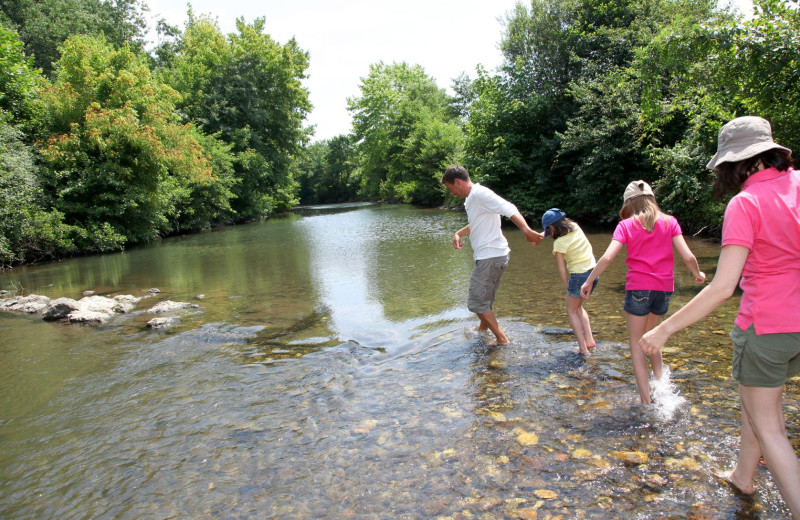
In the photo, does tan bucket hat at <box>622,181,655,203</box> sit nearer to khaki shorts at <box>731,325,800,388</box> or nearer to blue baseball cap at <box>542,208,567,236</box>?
blue baseball cap at <box>542,208,567,236</box>

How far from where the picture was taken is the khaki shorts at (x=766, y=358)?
7.79ft

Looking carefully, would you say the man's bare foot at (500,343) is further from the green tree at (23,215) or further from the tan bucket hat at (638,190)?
the green tree at (23,215)

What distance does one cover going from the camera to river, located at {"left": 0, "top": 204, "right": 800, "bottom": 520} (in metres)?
3.20

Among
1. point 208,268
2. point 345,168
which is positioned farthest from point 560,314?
point 345,168


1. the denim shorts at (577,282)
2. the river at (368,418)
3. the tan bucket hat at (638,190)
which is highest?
the tan bucket hat at (638,190)

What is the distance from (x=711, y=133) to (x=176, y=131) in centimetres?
2475

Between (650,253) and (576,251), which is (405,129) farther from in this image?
(650,253)

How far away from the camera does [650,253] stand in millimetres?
4082

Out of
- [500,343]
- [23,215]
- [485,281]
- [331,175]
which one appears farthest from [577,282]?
[331,175]

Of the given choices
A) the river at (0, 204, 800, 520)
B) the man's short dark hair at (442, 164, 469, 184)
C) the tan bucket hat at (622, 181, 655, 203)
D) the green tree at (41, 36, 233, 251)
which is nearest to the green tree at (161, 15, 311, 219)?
the green tree at (41, 36, 233, 251)

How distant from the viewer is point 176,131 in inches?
1029

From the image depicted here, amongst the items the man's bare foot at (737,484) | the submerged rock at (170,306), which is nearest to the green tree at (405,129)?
the submerged rock at (170,306)

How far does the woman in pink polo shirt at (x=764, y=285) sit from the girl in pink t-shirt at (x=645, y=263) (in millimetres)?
1535

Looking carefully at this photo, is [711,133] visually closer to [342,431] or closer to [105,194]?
[342,431]
